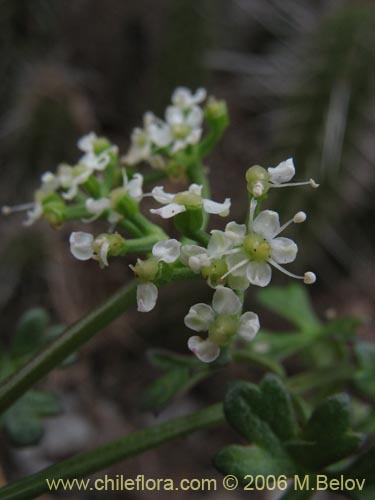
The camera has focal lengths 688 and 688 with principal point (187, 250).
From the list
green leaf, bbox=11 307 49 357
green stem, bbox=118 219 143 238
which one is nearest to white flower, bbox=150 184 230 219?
green stem, bbox=118 219 143 238

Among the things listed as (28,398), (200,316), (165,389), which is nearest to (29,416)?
(28,398)

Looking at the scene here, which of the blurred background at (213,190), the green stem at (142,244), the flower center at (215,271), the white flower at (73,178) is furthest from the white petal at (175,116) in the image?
the blurred background at (213,190)

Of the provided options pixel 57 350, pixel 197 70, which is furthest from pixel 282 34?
pixel 57 350

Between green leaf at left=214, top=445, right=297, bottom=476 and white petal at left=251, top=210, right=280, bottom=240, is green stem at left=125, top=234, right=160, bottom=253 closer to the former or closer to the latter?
white petal at left=251, top=210, right=280, bottom=240

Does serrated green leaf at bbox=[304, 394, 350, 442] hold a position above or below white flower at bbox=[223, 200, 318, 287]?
below

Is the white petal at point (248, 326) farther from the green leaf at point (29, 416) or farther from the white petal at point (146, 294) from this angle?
→ the green leaf at point (29, 416)

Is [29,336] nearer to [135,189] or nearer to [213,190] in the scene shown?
[135,189]
